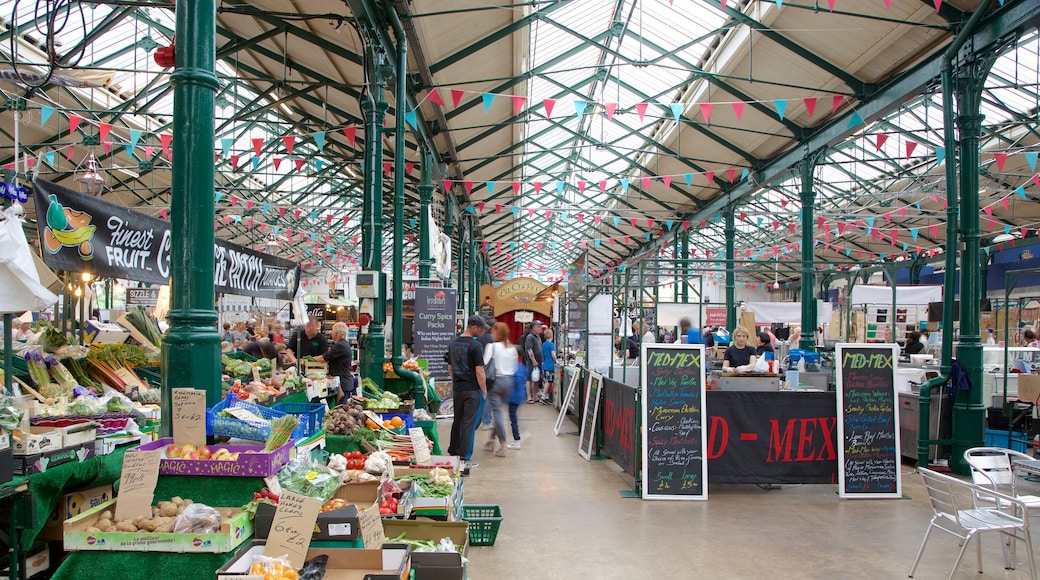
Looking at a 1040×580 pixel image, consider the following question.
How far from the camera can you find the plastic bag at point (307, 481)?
3.67 m

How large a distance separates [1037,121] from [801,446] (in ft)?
32.5

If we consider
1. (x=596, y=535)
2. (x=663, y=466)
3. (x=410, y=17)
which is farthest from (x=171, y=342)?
(x=410, y=17)

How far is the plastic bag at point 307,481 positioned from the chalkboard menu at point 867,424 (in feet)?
18.0

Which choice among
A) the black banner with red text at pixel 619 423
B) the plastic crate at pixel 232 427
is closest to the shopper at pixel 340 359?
the black banner with red text at pixel 619 423

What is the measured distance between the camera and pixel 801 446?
24.3 ft

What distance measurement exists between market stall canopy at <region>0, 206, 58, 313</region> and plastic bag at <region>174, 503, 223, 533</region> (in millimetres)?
1609

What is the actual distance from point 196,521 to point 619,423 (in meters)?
5.90

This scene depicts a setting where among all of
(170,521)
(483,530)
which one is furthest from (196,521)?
(483,530)

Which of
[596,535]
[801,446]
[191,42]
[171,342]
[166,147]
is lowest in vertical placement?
[596,535]

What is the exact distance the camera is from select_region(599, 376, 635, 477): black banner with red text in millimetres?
7836

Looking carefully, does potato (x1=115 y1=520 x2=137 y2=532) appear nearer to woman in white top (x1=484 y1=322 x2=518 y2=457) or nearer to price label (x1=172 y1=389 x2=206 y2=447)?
price label (x1=172 y1=389 x2=206 y2=447)

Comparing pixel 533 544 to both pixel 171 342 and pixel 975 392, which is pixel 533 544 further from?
pixel 975 392

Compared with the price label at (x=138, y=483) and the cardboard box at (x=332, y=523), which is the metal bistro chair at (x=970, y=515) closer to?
the cardboard box at (x=332, y=523)

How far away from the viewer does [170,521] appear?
324 centimetres
